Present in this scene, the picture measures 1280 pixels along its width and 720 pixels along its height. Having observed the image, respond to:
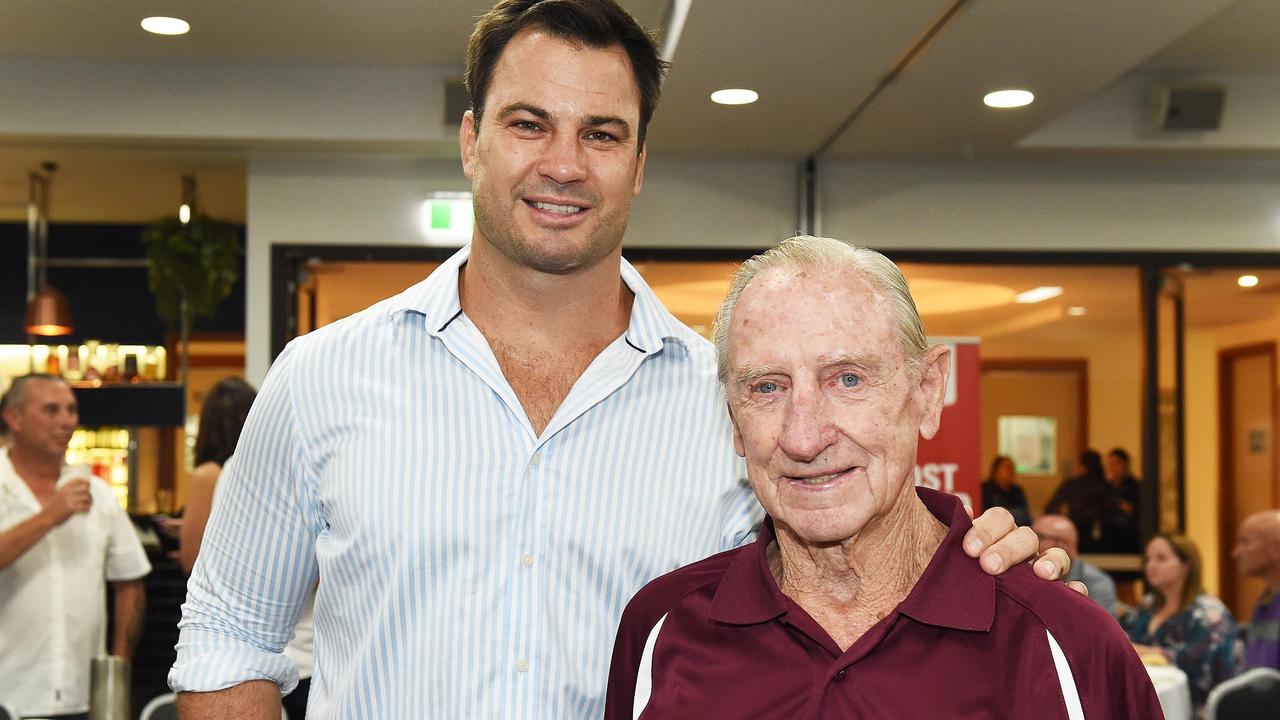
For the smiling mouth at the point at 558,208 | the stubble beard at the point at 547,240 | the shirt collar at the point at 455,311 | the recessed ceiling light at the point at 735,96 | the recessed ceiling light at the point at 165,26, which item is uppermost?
the recessed ceiling light at the point at 165,26

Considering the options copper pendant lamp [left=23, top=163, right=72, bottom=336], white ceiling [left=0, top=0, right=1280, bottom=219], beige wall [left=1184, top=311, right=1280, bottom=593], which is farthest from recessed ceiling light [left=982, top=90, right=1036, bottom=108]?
beige wall [left=1184, top=311, right=1280, bottom=593]

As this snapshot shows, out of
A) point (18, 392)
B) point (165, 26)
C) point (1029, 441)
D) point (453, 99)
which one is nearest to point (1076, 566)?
point (453, 99)

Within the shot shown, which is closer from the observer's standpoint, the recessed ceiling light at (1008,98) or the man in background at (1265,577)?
the man in background at (1265,577)

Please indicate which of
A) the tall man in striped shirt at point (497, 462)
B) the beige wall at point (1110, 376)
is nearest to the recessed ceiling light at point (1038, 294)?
the beige wall at point (1110, 376)

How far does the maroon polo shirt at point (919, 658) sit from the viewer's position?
1328 mm

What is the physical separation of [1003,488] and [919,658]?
779 cm

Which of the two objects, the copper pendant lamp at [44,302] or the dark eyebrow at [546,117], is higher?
the copper pendant lamp at [44,302]

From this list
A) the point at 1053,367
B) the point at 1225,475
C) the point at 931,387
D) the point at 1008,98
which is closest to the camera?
the point at 931,387

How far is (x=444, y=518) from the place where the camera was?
170 centimetres

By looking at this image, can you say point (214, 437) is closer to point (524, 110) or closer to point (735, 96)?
point (735, 96)

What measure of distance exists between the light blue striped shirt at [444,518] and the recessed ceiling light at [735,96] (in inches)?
155

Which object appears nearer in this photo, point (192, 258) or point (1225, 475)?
point (192, 258)

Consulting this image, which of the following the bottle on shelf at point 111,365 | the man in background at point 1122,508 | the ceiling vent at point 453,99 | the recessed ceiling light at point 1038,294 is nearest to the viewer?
the ceiling vent at point 453,99

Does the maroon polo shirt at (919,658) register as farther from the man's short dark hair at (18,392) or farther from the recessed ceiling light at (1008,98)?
the recessed ceiling light at (1008,98)
